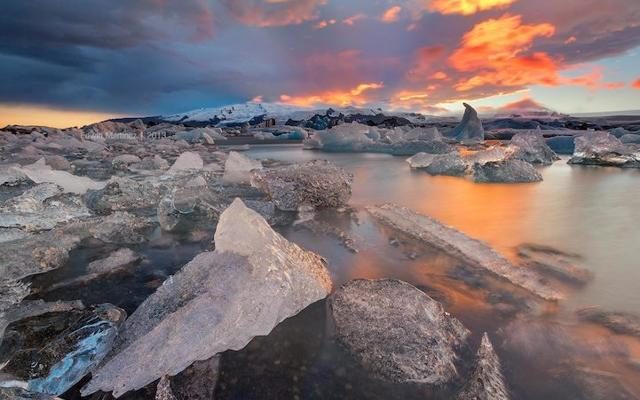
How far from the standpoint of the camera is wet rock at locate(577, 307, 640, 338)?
1.72 meters

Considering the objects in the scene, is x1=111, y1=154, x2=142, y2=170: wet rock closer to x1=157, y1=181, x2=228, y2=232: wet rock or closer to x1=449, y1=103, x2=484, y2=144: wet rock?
x1=157, y1=181, x2=228, y2=232: wet rock

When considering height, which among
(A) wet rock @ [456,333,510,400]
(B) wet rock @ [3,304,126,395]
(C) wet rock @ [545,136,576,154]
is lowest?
(C) wet rock @ [545,136,576,154]

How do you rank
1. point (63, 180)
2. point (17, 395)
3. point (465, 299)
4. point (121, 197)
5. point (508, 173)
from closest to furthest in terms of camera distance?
point (17, 395)
point (465, 299)
point (121, 197)
point (63, 180)
point (508, 173)

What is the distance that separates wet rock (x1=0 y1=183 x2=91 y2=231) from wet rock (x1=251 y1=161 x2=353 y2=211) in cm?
206

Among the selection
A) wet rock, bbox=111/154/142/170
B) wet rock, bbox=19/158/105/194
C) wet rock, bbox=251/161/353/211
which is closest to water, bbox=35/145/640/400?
wet rock, bbox=251/161/353/211

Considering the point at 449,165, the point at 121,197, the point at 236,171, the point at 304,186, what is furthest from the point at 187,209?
the point at 449,165

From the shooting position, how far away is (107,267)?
8.13 feet

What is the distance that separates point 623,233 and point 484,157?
492 centimetres

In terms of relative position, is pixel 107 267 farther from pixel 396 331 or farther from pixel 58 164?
pixel 58 164

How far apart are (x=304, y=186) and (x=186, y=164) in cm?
476

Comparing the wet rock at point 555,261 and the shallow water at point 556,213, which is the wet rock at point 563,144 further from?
the wet rock at point 555,261

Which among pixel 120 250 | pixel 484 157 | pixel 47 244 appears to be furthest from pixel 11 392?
pixel 484 157

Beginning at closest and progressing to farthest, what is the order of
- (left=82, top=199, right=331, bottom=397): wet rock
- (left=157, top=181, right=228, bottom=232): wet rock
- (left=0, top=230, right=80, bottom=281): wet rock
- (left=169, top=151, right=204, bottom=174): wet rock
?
1. (left=82, top=199, right=331, bottom=397): wet rock
2. (left=0, top=230, right=80, bottom=281): wet rock
3. (left=157, top=181, right=228, bottom=232): wet rock
4. (left=169, top=151, right=204, bottom=174): wet rock

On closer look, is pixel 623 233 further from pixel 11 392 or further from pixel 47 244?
pixel 47 244
